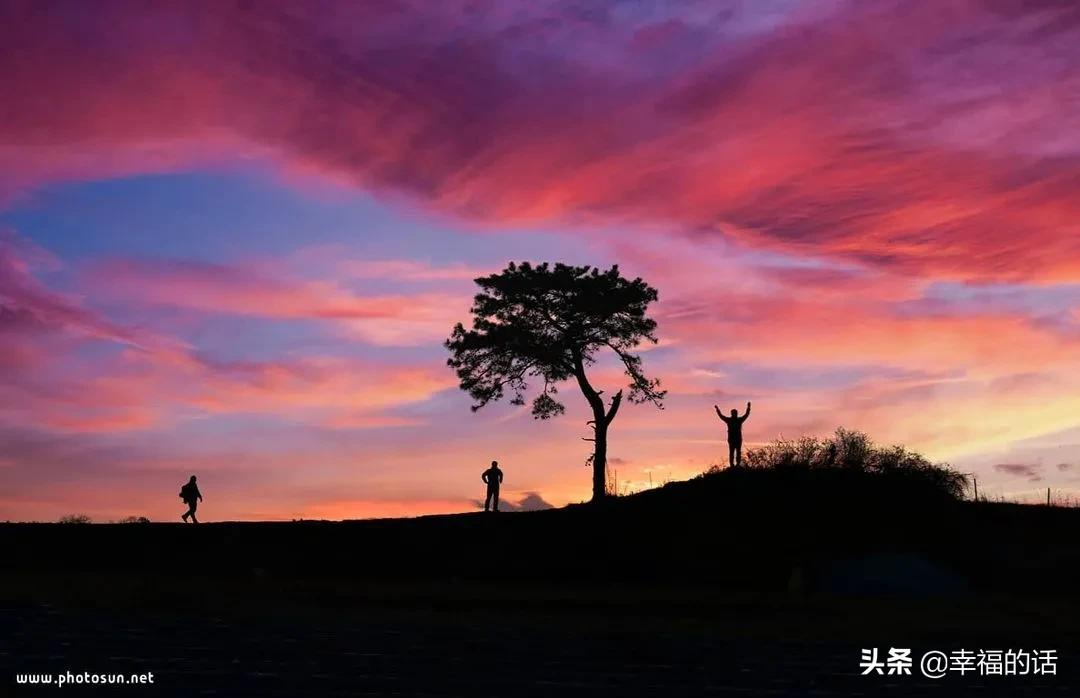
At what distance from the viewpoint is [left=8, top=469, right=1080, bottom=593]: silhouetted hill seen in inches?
1336

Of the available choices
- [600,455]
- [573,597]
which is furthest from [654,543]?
[600,455]

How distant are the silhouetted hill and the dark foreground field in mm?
78

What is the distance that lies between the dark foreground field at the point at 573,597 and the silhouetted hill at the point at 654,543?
0.26ft

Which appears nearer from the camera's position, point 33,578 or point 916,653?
point 916,653

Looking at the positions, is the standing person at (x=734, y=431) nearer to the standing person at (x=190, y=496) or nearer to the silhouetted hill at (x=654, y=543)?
the silhouetted hill at (x=654, y=543)

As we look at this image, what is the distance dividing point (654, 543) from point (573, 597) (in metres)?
7.33

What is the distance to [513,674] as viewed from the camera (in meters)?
15.5

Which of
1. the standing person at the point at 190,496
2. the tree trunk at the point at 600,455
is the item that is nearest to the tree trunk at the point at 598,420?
the tree trunk at the point at 600,455

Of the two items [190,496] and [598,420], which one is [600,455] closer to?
[598,420]

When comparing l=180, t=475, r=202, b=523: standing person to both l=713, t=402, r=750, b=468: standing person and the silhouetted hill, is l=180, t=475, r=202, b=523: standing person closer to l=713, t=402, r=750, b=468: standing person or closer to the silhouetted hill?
the silhouetted hill

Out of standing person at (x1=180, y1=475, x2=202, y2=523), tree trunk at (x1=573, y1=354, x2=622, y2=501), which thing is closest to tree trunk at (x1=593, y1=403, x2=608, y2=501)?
tree trunk at (x1=573, y1=354, x2=622, y2=501)

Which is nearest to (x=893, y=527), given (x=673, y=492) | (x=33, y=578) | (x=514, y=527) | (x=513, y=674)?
(x=673, y=492)

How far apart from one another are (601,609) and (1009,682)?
11882 mm

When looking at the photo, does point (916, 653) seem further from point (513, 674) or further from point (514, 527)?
point (514, 527)
